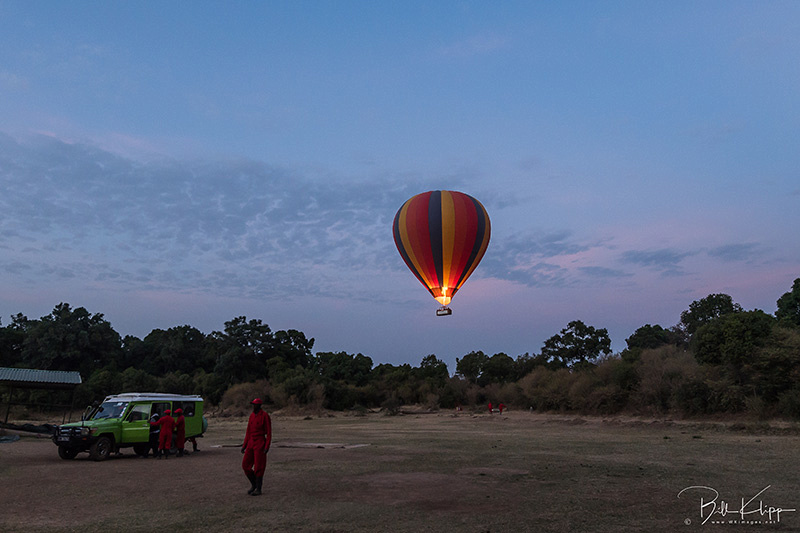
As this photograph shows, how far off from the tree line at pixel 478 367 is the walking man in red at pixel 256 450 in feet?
93.0

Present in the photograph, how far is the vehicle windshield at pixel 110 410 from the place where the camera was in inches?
717

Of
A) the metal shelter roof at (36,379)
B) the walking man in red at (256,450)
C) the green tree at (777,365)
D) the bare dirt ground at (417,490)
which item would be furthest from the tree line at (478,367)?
the metal shelter roof at (36,379)

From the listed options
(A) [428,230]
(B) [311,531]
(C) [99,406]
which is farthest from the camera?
(A) [428,230]

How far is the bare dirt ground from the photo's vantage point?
332 inches

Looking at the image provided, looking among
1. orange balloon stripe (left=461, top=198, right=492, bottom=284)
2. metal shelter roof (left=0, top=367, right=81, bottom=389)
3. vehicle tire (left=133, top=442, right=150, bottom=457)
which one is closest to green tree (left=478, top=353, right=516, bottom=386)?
orange balloon stripe (left=461, top=198, right=492, bottom=284)

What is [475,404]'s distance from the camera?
61312 millimetres

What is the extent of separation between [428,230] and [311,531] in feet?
62.6

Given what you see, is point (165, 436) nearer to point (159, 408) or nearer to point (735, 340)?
point (159, 408)

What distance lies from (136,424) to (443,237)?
1498cm

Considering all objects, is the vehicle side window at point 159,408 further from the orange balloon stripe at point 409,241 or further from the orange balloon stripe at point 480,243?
the orange balloon stripe at point 480,243

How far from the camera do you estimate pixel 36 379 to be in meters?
25.3

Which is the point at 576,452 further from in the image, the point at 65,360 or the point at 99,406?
the point at 65,360

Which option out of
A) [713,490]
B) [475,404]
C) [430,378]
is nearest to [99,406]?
[713,490]

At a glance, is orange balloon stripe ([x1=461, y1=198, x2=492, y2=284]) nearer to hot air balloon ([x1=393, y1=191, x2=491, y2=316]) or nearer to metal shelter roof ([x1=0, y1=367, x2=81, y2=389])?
hot air balloon ([x1=393, y1=191, x2=491, y2=316])
